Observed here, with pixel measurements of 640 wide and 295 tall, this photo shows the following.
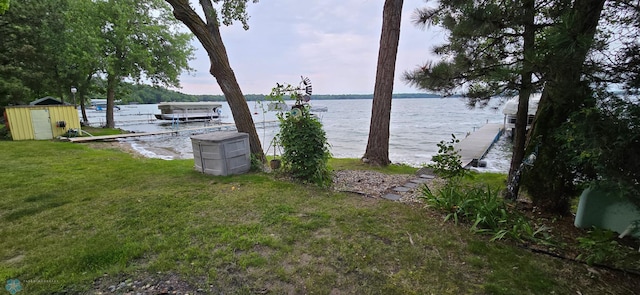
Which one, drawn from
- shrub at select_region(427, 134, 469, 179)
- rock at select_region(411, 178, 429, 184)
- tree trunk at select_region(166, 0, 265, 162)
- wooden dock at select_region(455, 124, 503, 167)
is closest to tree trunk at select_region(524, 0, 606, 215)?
shrub at select_region(427, 134, 469, 179)

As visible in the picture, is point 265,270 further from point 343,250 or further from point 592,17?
point 592,17

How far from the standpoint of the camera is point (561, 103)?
2652mm

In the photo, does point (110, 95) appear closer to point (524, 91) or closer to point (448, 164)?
point (448, 164)

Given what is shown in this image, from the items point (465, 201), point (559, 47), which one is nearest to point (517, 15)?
point (559, 47)

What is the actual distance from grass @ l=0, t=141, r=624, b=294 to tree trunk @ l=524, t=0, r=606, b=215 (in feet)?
3.25

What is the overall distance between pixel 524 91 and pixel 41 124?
1644 cm

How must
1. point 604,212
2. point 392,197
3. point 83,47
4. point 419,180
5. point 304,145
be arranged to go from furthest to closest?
point 83,47 < point 419,180 < point 304,145 < point 392,197 < point 604,212

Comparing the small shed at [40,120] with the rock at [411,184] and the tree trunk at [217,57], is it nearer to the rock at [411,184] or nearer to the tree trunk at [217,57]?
the tree trunk at [217,57]

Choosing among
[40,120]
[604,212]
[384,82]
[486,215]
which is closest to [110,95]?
[40,120]

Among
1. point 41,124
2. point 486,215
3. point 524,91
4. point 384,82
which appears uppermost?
point 384,82

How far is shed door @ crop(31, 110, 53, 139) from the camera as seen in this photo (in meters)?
11.5

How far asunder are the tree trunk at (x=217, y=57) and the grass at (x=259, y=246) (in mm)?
2052

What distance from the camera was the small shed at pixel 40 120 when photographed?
36.0 feet

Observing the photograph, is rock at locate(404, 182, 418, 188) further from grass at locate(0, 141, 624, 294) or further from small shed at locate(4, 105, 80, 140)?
small shed at locate(4, 105, 80, 140)
